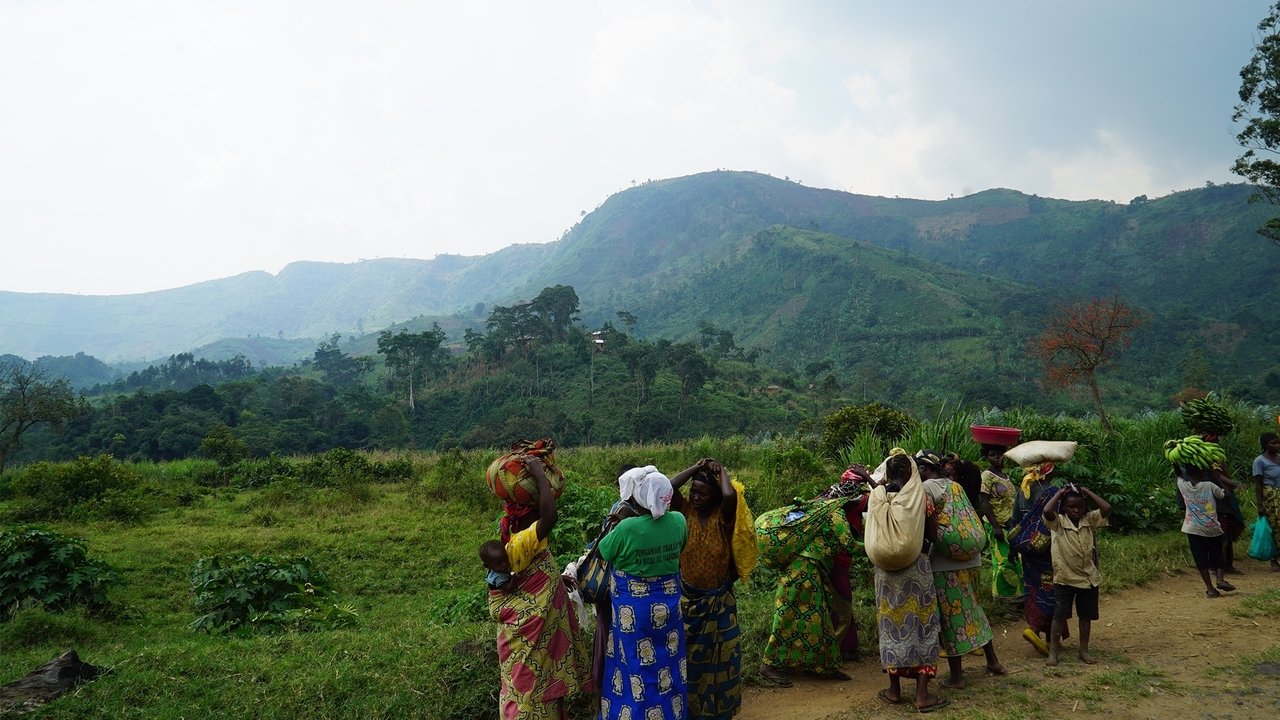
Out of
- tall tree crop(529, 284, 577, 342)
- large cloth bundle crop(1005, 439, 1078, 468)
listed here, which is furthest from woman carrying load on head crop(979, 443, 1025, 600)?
tall tree crop(529, 284, 577, 342)

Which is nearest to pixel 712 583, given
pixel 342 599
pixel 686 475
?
pixel 686 475

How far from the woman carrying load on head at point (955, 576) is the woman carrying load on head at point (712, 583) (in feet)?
4.09

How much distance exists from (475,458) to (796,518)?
47.7 ft

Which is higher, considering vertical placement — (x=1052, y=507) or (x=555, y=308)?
(x=555, y=308)

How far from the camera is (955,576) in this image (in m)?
4.16

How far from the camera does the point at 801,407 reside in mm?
40969

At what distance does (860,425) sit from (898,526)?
912 centimetres

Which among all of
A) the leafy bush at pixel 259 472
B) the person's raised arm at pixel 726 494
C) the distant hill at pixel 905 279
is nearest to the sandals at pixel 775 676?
the person's raised arm at pixel 726 494

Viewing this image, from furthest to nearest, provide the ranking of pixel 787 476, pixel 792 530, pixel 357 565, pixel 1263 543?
pixel 787 476 < pixel 357 565 < pixel 1263 543 < pixel 792 530

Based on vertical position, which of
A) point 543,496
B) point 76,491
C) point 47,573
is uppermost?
point 543,496

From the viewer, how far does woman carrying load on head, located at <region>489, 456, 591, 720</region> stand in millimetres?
3473

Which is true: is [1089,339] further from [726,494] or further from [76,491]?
[76,491]

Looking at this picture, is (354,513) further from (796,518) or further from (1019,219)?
(1019,219)

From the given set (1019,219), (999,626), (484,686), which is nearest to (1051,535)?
(999,626)
